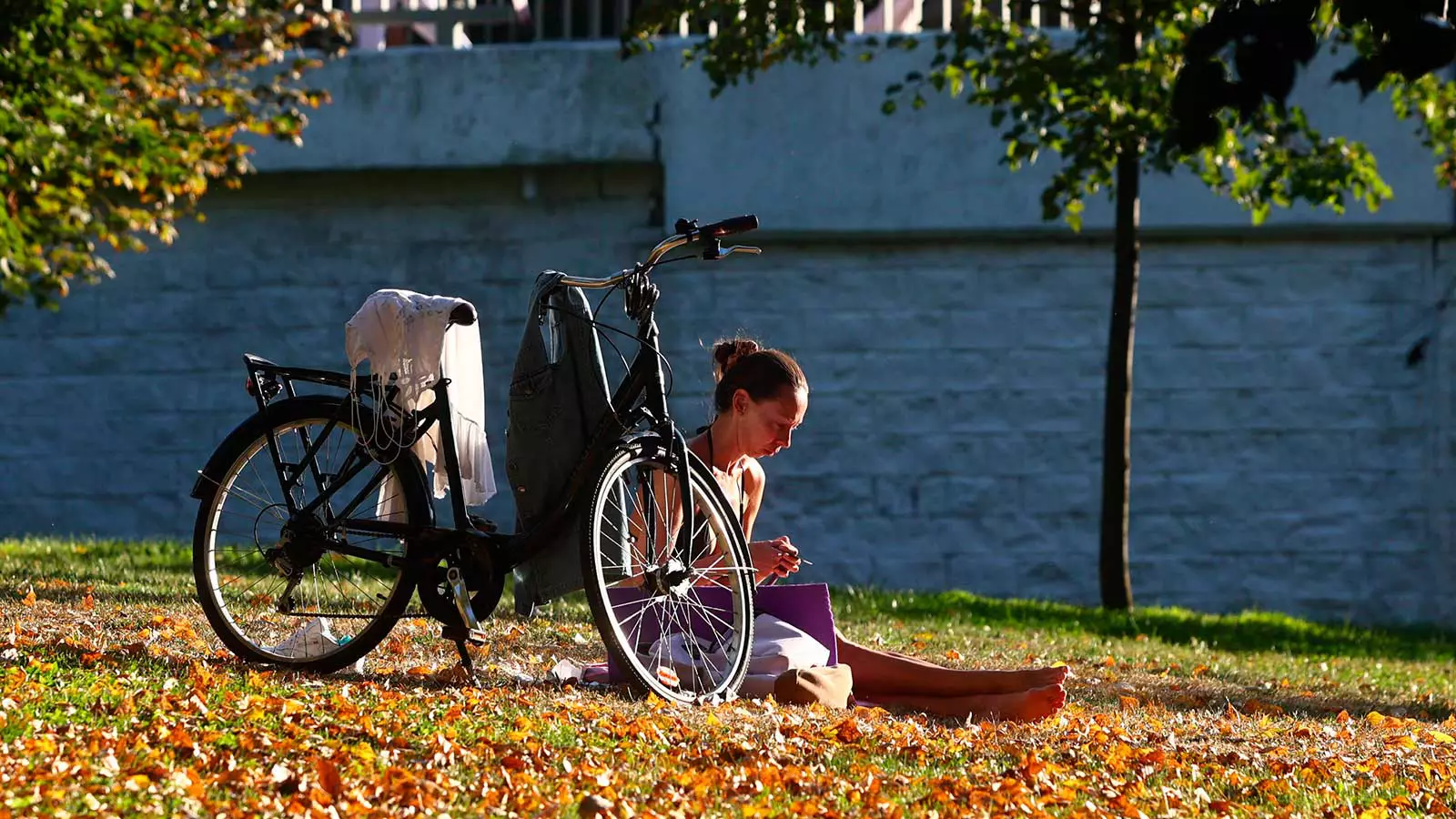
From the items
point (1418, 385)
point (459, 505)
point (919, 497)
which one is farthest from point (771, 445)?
point (1418, 385)

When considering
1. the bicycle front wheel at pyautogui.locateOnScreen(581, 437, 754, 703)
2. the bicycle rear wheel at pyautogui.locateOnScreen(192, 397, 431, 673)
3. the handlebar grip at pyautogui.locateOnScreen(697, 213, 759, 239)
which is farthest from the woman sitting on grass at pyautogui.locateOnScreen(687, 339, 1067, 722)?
the bicycle rear wheel at pyautogui.locateOnScreen(192, 397, 431, 673)

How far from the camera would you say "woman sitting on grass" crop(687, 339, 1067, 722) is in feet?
18.0

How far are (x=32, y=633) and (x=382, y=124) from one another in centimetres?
832

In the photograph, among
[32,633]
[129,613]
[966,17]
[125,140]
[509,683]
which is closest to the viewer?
[509,683]

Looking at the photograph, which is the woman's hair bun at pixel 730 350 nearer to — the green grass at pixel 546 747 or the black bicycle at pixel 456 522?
the black bicycle at pixel 456 522

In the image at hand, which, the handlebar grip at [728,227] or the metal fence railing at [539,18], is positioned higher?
the metal fence railing at [539,18]

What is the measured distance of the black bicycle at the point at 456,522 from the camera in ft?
17.0

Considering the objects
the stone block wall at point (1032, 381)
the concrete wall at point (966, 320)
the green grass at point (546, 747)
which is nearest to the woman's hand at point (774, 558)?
the green grass at point (546, 747)

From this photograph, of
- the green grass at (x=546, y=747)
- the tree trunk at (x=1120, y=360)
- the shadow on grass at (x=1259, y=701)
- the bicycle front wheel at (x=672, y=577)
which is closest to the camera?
the green grass at (x=546, y=747)

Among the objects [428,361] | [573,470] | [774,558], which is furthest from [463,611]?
[774,558]

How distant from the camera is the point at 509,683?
17.9 ft

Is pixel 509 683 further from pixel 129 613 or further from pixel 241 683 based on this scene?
pixel 129 613

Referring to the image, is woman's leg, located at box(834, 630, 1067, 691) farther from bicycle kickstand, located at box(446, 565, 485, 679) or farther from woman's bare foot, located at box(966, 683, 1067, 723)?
bicycle kickstand, located at box(446, 565, 485, 679)

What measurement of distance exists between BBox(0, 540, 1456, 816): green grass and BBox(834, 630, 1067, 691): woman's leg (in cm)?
15
